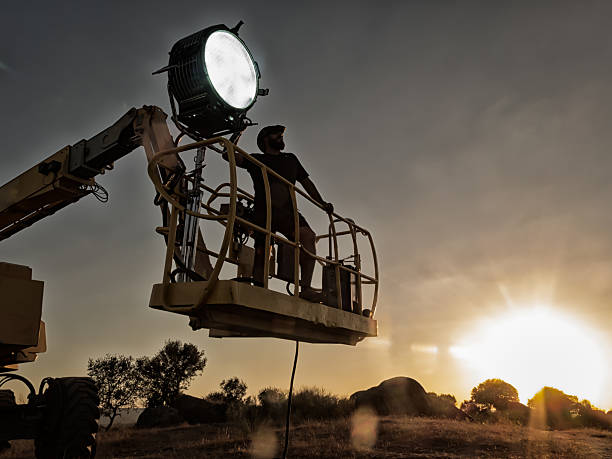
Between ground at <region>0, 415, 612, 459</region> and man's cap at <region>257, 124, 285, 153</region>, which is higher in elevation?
man's cap at <region>257, 124, 285, 153</region>

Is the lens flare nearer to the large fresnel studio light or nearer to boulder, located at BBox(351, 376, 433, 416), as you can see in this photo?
boulder, located at BBox(351, 376, 433, 416)

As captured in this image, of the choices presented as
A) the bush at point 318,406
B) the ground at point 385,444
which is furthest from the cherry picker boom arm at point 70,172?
the bush at point 318,406

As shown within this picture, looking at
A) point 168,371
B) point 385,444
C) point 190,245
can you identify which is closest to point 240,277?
point 190,245

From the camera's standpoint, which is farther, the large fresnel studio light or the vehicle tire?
the vehicle tire

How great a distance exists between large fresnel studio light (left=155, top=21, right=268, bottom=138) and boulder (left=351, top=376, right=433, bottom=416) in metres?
16.5

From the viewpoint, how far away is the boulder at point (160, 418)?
80.1ft

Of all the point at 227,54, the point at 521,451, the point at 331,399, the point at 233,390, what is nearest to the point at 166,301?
the point at 227,54

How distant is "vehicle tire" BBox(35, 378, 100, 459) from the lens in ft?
23.7

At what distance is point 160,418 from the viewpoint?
24.7 metres

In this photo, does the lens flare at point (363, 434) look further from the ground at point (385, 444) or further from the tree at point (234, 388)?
the tree at point (234, 388)

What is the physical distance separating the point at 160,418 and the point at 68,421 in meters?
18.8

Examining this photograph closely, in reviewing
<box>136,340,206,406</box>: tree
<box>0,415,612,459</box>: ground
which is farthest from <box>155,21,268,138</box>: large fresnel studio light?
<box>136,340,206,406</box>: tree

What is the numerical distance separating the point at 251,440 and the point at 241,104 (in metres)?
10.5

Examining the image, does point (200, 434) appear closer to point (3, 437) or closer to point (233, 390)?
point (3, 437)
